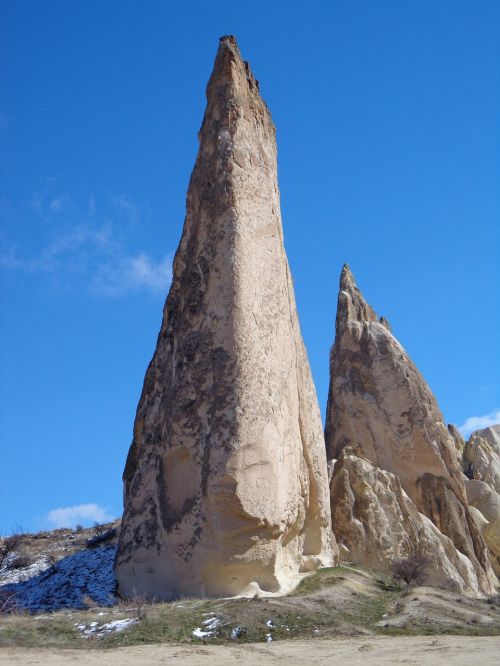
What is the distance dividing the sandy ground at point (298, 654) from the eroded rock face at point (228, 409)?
10.1ft

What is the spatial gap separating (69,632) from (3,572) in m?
7.77

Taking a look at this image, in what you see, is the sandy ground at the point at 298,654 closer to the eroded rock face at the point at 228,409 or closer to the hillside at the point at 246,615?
the hillside at the point at 246,615

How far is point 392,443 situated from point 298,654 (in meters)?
14.6

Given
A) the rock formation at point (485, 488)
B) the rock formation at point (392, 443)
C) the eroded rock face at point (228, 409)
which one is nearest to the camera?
the eroded rock face at point (228, 409)

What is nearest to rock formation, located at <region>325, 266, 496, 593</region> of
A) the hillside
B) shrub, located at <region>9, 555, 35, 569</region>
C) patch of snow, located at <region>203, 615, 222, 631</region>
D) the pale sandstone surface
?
the pale sandstone surface

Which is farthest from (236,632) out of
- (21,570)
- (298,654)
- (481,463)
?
(481,463)

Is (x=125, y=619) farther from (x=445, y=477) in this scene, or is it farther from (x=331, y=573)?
(x=445, y=477)

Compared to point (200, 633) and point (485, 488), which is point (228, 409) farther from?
point (485, 488)

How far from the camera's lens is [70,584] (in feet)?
52.9

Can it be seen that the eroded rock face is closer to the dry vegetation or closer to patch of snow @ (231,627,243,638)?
the dry vegetation

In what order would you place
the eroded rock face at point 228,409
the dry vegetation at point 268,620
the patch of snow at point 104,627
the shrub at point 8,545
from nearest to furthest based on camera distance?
the dry vegetation at point 268,620
the patch of snow at point 104,627
the eroded rock face at point 228,409
the shrub at point 8,545

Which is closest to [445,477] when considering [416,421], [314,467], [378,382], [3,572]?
[416,421]

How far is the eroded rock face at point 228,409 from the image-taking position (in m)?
13.3

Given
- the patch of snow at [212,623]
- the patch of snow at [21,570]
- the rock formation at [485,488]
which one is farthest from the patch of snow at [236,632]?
the rock formation at [485,488]
